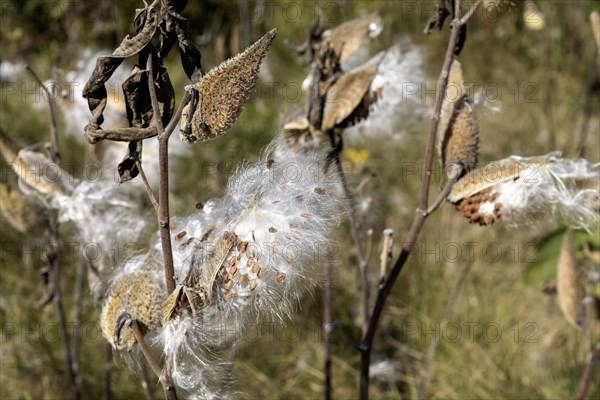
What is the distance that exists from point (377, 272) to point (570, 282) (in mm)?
1043

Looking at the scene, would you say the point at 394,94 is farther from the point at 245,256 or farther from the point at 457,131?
the point at 245,256

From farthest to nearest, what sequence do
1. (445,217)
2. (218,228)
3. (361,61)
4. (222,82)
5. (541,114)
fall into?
(541,114) < (445,217) < (361,61) < (218,228) < (222,82)

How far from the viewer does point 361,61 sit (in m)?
1.82

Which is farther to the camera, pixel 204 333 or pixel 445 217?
pixel 445 217

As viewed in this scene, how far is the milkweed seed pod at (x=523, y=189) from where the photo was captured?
112 cm

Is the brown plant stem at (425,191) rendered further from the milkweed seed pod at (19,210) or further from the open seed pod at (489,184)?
the milkweed seed pod at (19,210)

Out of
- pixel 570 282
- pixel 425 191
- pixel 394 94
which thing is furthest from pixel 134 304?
pixel 570 282

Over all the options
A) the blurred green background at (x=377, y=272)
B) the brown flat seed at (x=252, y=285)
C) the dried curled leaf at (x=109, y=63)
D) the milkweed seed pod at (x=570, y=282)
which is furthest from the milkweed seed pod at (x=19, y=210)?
the milkweed seed pod at (x=570, y=282)

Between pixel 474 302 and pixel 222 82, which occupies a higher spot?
pixel 222 82

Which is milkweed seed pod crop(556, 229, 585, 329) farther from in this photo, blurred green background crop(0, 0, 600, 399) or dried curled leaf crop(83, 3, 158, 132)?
dried curled leaf crop(83, 3, 158, 132)

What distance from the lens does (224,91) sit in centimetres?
90

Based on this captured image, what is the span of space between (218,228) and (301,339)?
1482 mm

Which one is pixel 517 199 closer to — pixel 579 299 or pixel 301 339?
pixel 579 299

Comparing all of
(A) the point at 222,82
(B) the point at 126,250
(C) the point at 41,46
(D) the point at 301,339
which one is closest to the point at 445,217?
(D) the point at 301,339
